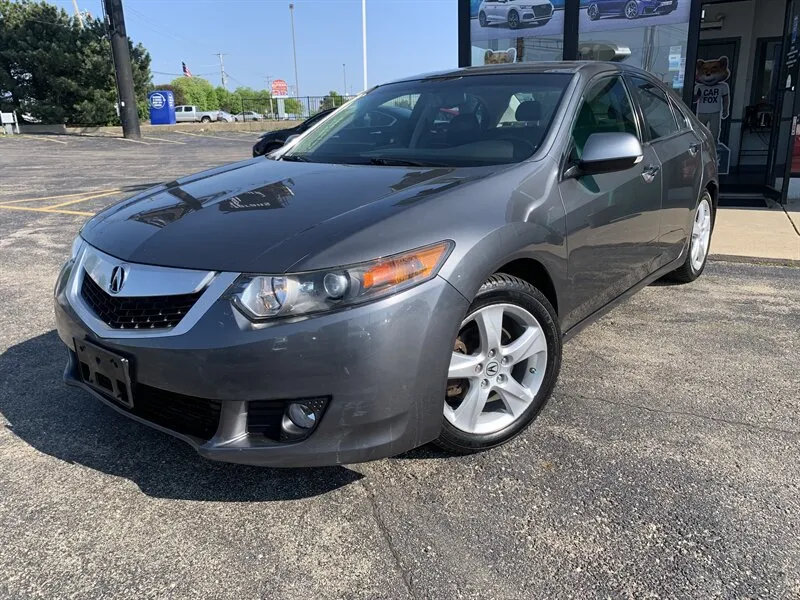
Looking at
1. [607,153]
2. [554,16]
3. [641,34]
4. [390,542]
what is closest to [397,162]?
[607,153]

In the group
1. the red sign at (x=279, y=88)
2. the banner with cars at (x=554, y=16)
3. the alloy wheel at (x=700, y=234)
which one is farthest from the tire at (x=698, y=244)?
the red sign at (x=279, y=88)

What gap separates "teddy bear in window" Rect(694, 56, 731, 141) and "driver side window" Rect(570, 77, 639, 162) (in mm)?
8479

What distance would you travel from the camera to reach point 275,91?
211 ft

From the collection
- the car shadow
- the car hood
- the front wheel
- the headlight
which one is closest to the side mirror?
the car hood

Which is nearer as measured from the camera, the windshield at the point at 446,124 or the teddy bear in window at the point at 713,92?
the windshield at the point at 446,124

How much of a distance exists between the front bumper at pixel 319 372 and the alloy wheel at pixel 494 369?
0.22m

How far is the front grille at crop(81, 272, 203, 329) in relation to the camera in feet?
7.17

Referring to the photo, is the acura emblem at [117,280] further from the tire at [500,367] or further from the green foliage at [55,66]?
the green foliage at [55,66]

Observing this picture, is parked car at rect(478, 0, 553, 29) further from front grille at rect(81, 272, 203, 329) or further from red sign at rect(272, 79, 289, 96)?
red sign at rect(272, 79, 289, 96)

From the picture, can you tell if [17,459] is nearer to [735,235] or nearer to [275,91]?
[735,235]

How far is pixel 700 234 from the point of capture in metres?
5.00

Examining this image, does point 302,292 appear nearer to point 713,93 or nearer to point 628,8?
point 628,8

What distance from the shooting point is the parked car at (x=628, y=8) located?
8.48 meters

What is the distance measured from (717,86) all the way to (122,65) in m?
23.0
